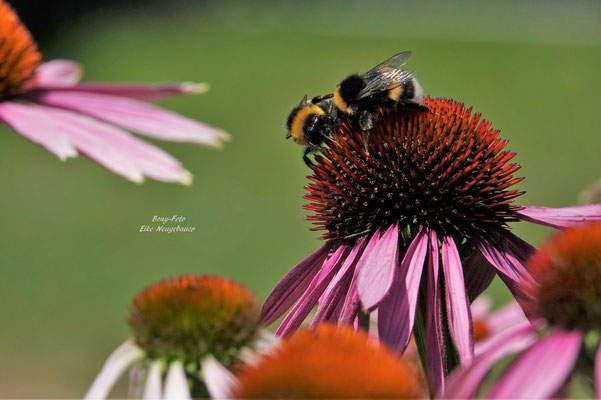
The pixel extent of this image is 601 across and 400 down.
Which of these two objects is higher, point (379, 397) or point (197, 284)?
point (197, 284)

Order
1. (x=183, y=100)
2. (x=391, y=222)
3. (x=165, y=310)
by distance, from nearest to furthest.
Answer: (x=165, y=310)
(x=391, y=222)
(x=183, y=100)

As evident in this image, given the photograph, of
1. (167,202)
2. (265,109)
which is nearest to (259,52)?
(265,109)

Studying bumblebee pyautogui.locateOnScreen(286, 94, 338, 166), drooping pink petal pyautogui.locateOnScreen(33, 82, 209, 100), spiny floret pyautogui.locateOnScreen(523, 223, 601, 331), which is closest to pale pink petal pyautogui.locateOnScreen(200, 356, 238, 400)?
spiny floret pyautogui.locateOnScreen(523, 223, 601, 331)

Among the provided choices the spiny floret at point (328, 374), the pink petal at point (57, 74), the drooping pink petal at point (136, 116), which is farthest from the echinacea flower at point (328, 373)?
the pink petal at point (57, 74)

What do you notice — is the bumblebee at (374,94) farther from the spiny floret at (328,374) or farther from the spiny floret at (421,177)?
the spiny floret at (328,374)

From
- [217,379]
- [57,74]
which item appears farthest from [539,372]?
[57,74]

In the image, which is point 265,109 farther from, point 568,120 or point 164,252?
→ point 164,252

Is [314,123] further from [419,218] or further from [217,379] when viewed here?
[217,379]

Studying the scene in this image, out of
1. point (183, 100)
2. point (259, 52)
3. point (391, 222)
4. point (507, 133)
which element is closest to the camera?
point (391, 222)
